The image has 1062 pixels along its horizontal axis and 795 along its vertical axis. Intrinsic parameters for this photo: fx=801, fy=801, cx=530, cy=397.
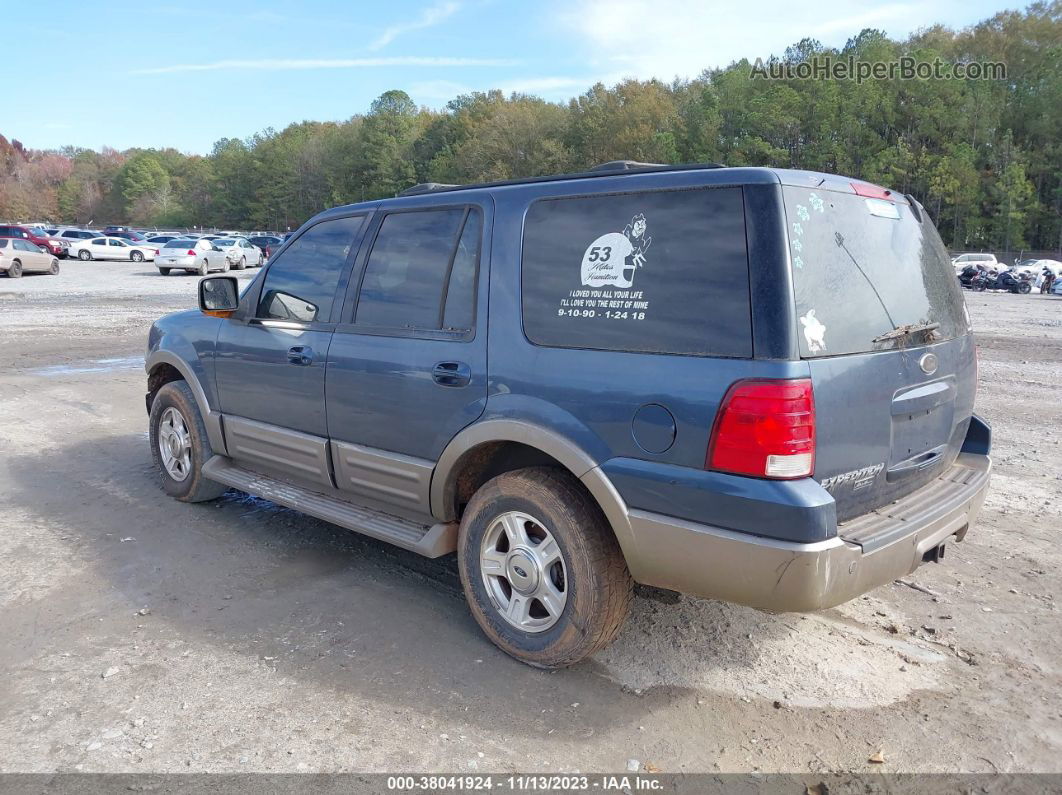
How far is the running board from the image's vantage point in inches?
153

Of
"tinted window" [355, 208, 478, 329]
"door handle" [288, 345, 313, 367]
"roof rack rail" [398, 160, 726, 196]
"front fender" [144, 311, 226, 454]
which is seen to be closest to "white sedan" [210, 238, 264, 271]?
"front fender" [144, 311, 226, 454]

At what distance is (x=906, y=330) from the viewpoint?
3.31 meters

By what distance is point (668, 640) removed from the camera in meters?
3.75

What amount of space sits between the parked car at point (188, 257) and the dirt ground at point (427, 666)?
31.9 m

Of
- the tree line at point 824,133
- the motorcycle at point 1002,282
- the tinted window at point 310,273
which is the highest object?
the tree line at point 824,133

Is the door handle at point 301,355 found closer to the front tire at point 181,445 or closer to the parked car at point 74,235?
the front tire at point 181,445

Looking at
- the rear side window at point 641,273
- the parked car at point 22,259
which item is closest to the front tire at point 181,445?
the rear side window at point 641,273

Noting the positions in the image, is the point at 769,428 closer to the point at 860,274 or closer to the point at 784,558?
the point at 784,558

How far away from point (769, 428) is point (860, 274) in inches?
33.7

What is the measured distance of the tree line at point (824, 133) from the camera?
69062mm

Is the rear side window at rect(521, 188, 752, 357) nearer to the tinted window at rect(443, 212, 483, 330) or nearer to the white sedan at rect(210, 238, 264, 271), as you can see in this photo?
the tinted window at rect(443, 212, 483, 330)

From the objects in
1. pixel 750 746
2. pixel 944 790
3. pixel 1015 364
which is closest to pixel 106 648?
pixel 750 746

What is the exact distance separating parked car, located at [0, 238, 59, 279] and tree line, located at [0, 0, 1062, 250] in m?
48.5

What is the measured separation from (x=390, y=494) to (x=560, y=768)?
5.61 feet
